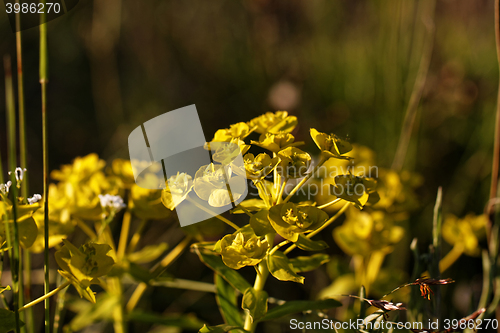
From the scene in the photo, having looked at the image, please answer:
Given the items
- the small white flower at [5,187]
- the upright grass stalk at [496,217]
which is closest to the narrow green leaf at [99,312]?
the small white flower at [5,187]

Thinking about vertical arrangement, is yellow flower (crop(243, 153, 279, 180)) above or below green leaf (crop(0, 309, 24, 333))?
above

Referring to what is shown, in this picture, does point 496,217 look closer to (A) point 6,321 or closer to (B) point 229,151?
(B) point 229,151

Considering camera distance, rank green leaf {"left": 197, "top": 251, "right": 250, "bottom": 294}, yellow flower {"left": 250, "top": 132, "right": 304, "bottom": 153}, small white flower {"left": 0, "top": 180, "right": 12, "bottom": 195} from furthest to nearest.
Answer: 1. green leaf {"left": 197, "top": 251, "right": 250, "bottom": 294}
2. yellow flower {"left": 250, "top": 132, "right": 304, "bottom": 153}
3. small white flower {"left": 0, "top": 180, "right": 12, "bottom": 195}

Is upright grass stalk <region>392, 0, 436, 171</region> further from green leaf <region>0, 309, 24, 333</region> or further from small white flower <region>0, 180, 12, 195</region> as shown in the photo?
green leaf <region>0, 309, 24, 333</region>

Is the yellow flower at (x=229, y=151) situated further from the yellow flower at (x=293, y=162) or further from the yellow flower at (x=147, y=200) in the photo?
the yellow flower at (x=147, y=200)

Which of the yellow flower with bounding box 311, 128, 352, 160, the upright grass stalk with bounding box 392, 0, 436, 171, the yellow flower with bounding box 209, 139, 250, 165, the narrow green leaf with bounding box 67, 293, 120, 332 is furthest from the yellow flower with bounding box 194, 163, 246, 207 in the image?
the upright grass stalk with bounding box 392, 0, 436, 171

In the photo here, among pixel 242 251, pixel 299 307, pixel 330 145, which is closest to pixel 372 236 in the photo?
pixel 299 307

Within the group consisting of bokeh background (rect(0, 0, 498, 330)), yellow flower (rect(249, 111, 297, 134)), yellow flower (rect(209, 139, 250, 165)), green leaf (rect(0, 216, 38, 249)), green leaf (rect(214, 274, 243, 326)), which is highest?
bokeh background (rect(0, 0, 498, 330))
